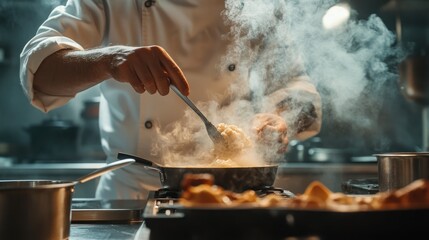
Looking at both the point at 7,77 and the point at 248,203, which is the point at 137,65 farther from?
the point at 7,77

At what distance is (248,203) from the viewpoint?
108 centimetres

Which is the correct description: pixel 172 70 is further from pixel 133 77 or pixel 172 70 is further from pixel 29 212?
pixel 29 212

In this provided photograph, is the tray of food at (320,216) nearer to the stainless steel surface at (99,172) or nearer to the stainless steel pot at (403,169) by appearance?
the stainless steel surface at (99,172)

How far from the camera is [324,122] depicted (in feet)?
13.7

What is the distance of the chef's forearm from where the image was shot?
6.26ft

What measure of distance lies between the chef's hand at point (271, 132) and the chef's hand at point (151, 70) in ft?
1.27

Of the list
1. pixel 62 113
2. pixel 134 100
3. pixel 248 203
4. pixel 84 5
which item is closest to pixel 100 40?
pixel 84 5

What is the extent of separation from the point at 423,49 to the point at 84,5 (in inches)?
118

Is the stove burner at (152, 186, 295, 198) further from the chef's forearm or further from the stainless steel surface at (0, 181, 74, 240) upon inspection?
the chef's forearm

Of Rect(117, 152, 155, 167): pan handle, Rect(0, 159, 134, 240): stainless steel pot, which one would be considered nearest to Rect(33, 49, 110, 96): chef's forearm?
Rect(117, 152, 155, 167): pan handle

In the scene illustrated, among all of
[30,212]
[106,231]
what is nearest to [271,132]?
[106,231]

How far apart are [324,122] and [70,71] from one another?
255cm

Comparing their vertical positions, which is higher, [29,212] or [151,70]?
[151,70]

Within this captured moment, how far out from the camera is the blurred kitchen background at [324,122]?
14.0 feet
